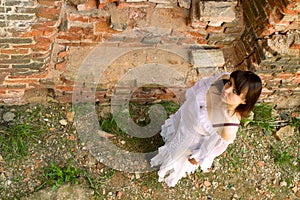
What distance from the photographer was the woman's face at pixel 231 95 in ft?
11.3

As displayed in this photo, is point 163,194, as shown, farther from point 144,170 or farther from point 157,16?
point 157,16

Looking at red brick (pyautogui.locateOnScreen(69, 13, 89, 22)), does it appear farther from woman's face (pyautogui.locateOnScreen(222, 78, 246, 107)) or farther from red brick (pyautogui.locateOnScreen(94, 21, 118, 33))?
woman's face (pyautogui.locateOnScreen(222, 78, 246, 107))

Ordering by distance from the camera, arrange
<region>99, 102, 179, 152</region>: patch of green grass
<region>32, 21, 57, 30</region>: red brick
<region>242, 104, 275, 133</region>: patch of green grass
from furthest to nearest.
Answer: <region>242, 104, 275, 133</region>: patch of green grass → <region>99, 102, 179, 152</region>: patch of green grass → <region>32, 21, 57, 30</region>: red brick

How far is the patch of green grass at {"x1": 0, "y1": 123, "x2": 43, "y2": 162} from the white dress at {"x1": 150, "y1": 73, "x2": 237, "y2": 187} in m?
1.23

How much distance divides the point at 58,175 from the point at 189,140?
1346mm

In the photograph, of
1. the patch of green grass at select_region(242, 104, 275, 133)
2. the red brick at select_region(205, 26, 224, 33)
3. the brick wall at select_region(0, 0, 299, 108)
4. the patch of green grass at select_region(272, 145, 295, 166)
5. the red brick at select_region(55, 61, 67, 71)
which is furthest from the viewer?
the patch of green grass at select_region(242, 104, 275, 133)

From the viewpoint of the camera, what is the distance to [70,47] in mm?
4406

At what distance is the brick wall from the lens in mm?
4031

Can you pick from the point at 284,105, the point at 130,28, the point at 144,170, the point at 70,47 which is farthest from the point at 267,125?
the point at 70,47

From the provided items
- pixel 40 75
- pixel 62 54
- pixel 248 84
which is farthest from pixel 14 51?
pixel 248 84

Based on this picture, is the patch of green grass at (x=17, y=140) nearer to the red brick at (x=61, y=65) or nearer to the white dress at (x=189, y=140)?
the red brick at (x=61, y=65)

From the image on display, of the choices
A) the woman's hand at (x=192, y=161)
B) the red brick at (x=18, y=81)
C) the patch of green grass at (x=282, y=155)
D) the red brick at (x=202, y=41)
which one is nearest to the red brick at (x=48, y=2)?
the red brick at (x=18, y=81)

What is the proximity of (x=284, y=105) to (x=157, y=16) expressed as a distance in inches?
75.0

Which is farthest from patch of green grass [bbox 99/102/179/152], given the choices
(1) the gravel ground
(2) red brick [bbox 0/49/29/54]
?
(2) red brick [bbox 0/49/29/54]
